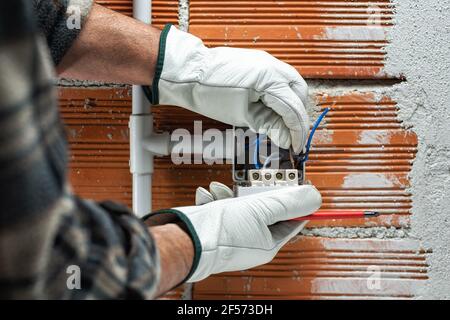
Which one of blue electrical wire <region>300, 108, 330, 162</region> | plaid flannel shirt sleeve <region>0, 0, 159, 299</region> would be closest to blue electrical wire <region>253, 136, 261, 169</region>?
blue electrical wire <region>300, 108, 330, 162</region>

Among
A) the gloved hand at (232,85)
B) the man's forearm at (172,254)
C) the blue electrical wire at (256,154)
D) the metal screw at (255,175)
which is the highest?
the gloved hand at (232,85)

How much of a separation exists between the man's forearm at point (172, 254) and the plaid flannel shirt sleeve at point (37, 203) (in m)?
0.25

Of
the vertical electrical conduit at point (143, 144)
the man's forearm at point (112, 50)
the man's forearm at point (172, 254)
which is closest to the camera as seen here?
the man's forearm at point (172, 254)

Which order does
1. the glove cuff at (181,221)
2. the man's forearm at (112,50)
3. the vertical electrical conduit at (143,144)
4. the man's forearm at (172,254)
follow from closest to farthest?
the man's forearm at (172,254)
the glove cuff at (181,221)
the man's forearm at (112,50)
the vertical electrical conduit at (143,144)

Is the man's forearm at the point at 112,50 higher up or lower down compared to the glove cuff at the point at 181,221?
higher up

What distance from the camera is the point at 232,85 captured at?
1109 millimetres

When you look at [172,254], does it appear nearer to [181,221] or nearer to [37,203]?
[181,221]

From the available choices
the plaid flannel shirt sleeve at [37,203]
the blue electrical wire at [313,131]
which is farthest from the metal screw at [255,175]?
the plaid flannel shirt sleeve at [37,203]

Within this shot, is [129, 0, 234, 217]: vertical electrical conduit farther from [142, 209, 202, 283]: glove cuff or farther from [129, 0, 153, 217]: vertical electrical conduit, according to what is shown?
[142, 209, 202, 283]: glove cuff

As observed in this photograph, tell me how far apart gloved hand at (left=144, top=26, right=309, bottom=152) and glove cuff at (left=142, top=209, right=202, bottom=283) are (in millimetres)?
287

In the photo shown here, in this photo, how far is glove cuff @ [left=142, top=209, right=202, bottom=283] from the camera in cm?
95

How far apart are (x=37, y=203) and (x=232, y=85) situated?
0.74 metres

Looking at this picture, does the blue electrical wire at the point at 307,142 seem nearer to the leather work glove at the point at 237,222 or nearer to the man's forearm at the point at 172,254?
the leather work glove at the point at 237,222

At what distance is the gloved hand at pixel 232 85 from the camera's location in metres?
1.11
